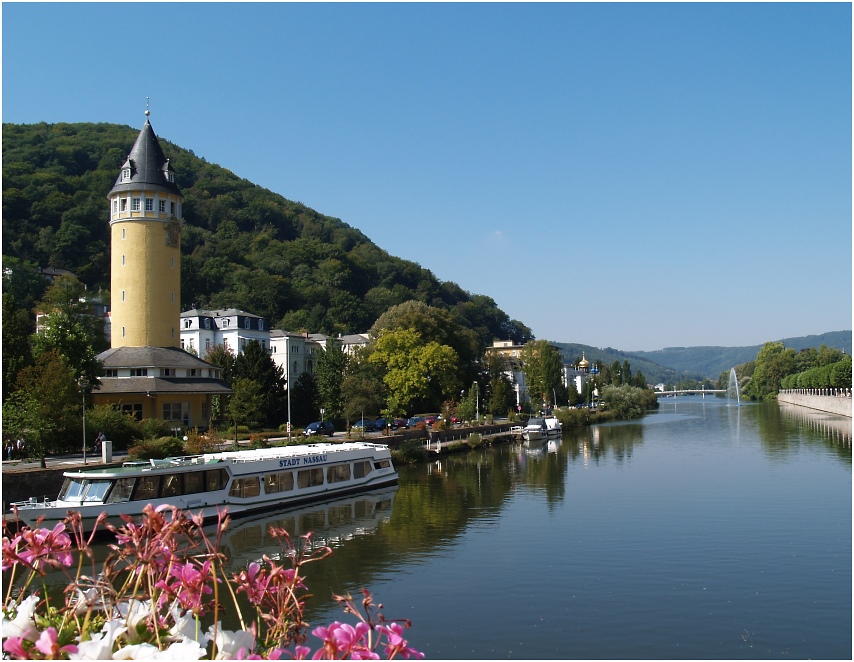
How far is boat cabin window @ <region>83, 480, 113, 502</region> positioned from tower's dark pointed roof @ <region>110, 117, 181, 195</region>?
28.1 m

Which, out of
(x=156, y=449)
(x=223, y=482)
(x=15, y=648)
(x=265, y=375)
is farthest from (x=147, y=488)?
(x=265, y=375)

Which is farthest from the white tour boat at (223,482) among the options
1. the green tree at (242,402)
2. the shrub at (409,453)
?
the green tree at (242,402)

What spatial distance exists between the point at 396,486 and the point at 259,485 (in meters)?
8.93

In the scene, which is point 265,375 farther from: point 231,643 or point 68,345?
point 231,643

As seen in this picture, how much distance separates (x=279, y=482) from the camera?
108 feet

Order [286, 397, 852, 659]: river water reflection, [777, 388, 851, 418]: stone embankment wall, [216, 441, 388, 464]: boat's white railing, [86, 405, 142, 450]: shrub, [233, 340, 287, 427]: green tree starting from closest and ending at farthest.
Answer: [286, 397, 852, 659]: river water reflection
[216, 441, 388, 464]: boat's white railing
[86, 405, 142, 450]: shrub
[233, 340, 287, 427]: green tree
[777, 388, 851, 418]: stone embankment wall

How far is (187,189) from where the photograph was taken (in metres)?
154

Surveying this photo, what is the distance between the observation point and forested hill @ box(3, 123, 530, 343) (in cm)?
11019

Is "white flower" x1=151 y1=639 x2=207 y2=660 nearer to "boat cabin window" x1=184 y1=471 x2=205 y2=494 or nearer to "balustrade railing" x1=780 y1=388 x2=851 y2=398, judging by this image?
"boat cabin window" x1=184 y1=471 x2=205 y2=494

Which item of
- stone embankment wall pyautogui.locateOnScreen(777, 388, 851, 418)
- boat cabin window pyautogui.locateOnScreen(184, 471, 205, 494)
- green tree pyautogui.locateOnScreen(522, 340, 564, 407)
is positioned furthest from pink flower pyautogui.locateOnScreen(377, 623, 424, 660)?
stone embankment wall pyautogui.locateOnScreen(777, 388, 851, 418)

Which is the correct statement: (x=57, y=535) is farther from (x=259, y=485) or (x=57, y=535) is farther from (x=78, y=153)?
(x=78, y=153)

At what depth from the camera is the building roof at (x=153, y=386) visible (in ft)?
149

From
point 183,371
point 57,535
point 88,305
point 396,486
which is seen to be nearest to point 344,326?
point 88,305

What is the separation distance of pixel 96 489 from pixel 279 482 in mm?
8302
